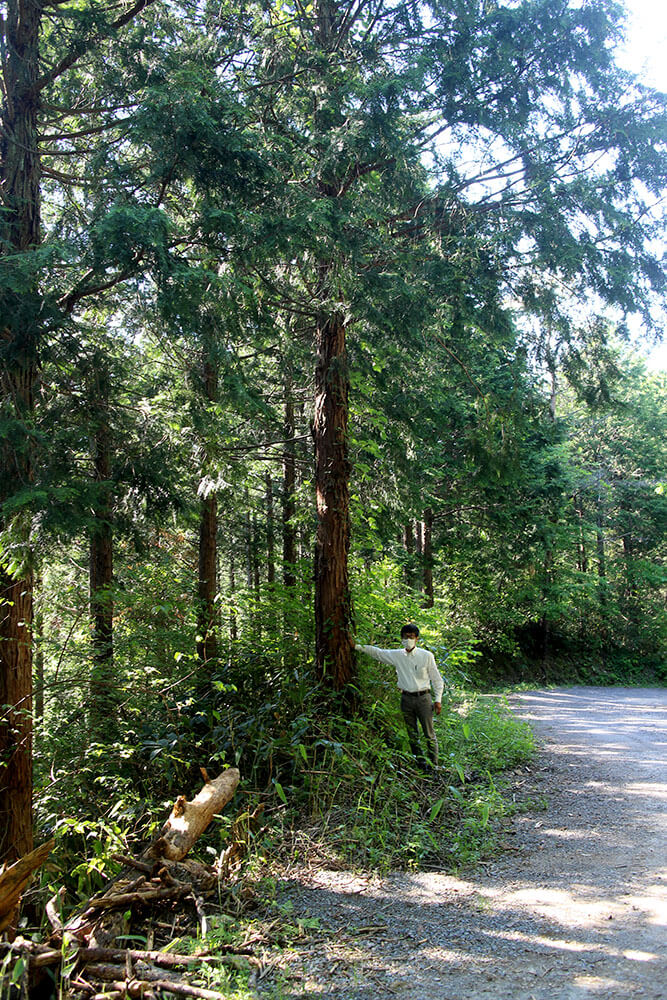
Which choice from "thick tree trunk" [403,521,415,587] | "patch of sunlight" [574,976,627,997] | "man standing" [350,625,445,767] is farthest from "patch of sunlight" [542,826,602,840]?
"thick tree trunk" [403,521,415,587]

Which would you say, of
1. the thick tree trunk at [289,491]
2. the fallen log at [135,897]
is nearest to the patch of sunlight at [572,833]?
the fallen log at [135,897]

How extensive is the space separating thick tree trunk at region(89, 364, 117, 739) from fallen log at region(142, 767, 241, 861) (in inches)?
56.7

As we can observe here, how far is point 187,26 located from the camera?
8.18 metres

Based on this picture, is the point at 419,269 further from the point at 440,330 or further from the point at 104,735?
the point at 104,735

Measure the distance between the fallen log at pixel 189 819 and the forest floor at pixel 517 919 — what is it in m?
0.81

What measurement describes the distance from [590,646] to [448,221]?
67.5 feet

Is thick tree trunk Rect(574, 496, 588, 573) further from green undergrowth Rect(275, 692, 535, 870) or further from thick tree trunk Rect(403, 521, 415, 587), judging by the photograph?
green undergrowth Rect(275, 692, 535, 870)

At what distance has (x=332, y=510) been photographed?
7996mm

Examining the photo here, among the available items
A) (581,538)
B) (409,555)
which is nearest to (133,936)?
(409,555)

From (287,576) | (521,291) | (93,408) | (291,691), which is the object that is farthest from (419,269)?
(287,576)

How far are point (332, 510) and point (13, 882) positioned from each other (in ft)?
16.3

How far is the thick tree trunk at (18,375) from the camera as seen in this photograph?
231 inches

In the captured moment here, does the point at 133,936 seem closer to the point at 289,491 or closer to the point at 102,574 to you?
the point at 102,574

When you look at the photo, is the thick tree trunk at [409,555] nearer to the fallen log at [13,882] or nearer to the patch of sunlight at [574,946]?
the patch of sunlight at [574,946]
